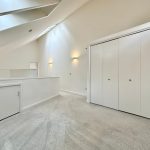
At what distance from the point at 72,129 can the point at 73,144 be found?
1.66ft

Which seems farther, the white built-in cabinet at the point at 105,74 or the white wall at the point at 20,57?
the white wall at the point at 20,57

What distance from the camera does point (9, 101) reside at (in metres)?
3.05

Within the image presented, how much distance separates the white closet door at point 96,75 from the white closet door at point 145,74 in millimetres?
1298

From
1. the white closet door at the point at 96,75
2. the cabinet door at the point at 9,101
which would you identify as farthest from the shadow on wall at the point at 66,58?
the cabinet door at the point at 9,101

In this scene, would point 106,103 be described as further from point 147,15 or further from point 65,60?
point 65,60

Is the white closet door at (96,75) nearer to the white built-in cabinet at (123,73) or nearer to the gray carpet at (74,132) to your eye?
the white built-in cabinet at (123,73)

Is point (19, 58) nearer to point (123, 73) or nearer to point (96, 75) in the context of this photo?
point (96, 75)

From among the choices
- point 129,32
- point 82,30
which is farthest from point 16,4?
point 82,30

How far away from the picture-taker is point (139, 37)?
311cm

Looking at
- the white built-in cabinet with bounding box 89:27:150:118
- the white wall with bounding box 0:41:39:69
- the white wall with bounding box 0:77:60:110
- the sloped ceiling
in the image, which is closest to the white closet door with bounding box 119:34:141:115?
the white built-in cabinet with bounding box 89:27:150:118

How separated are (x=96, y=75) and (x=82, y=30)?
8.65ft

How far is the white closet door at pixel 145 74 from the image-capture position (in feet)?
9.71

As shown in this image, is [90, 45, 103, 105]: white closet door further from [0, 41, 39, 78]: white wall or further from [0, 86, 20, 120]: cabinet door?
[0, 41, 39, 78]: white wall

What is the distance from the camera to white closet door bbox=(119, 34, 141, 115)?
3.16 metres
